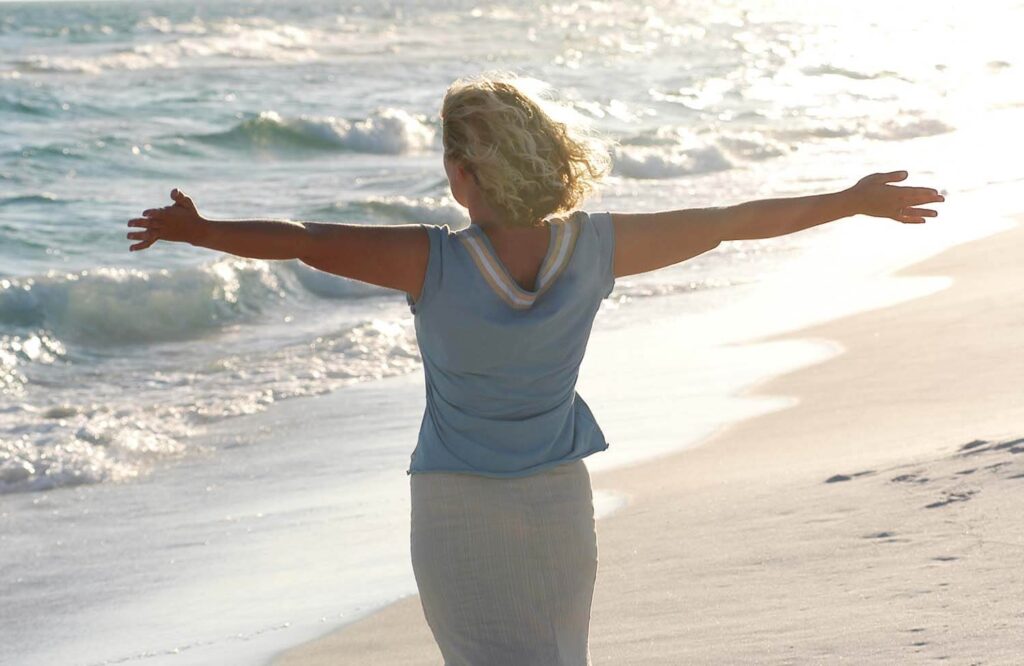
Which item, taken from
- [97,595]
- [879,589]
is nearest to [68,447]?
[97,595]

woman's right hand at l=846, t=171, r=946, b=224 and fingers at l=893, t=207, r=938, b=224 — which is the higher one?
woman's right hand at l=846, t=171, r=946, b=224

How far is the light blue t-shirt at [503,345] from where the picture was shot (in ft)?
8.29

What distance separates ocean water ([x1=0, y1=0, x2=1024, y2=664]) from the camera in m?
7.29

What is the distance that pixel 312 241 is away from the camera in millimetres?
2430

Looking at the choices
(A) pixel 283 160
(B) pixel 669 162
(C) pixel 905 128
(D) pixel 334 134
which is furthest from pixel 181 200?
(C) pixel 905 128

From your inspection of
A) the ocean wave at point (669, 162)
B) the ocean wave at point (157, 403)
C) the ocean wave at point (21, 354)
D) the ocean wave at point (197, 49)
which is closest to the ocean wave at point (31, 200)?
the ocean wave at point (21, 354)

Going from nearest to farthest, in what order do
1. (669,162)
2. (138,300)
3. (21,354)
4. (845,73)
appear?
(21,354) < (138,300) < (669,162) < (845,73)

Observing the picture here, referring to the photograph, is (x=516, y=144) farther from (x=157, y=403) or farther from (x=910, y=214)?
(x=157, y=403)

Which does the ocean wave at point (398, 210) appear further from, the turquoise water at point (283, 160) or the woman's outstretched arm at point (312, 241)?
the woman's outstretched arm at point (312, 241)

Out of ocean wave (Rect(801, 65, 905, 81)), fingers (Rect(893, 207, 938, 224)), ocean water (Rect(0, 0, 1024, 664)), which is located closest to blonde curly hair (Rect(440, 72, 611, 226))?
ocean water (Rect(0, 0, 1024, 664))

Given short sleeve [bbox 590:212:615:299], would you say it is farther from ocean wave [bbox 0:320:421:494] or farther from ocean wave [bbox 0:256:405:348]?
ocean wave [bbox 0:256:405:348]

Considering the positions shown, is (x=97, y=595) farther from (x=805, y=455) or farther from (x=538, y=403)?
(x=538, y=403)

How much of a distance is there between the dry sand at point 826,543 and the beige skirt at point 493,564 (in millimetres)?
1151

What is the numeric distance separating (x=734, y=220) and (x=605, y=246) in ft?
0.93
